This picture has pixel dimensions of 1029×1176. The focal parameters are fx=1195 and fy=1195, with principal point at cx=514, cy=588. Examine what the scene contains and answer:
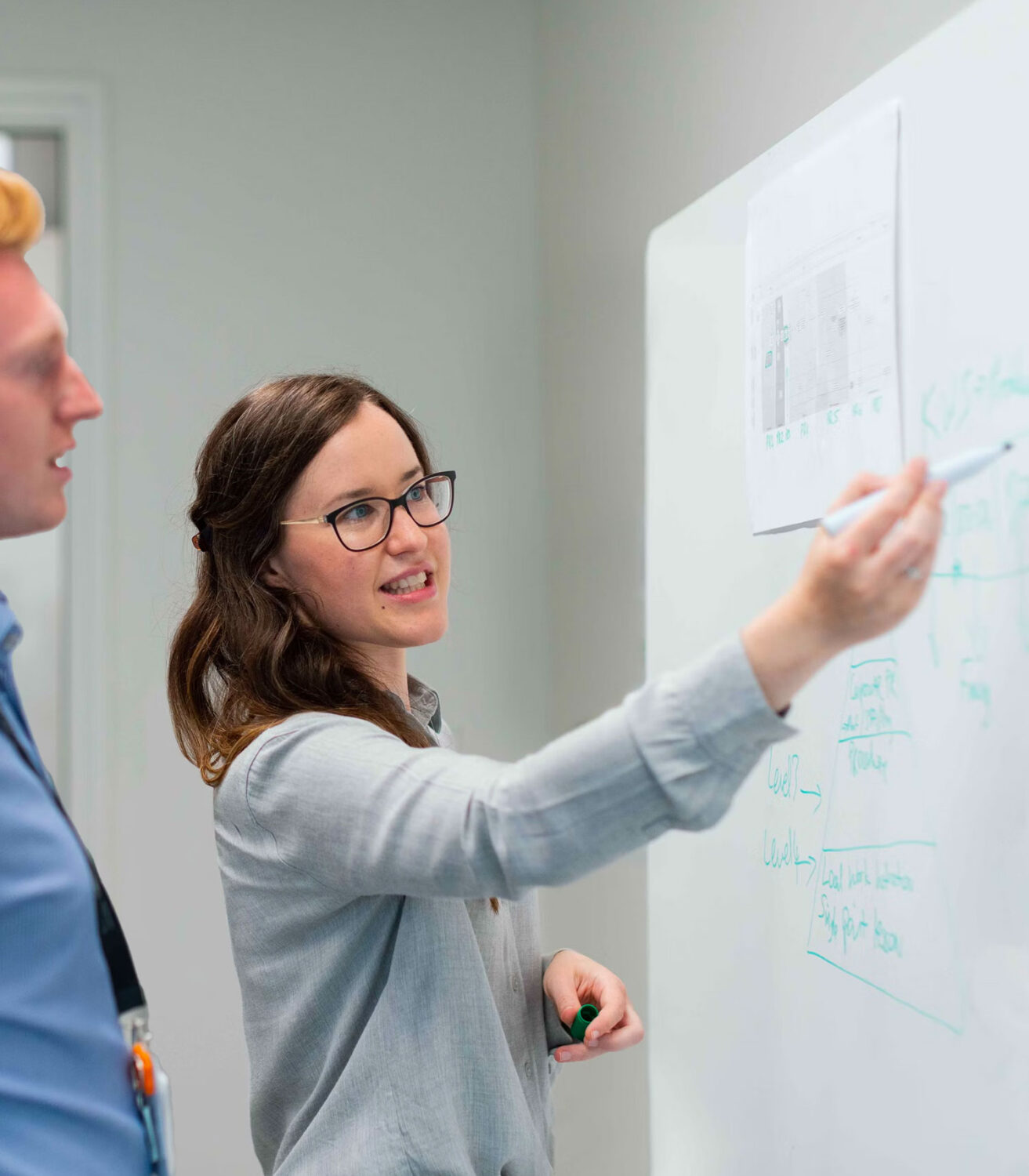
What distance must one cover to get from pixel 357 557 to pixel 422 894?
0.35 m

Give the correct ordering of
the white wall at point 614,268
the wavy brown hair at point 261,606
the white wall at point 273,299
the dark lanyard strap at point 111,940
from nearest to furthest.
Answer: the dark lanyard strap at point 111,940
the wavy brown hair at point 261,606
the white wall at point 614,268
the white wall at point 273,299

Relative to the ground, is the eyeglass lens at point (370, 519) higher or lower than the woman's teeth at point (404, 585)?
higher

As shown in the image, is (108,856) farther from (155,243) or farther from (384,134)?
(384,134)

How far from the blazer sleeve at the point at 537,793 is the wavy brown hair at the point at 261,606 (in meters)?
0.18

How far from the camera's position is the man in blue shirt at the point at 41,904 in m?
0.68

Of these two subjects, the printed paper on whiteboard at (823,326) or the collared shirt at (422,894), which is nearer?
the collared shirt at (422,894)

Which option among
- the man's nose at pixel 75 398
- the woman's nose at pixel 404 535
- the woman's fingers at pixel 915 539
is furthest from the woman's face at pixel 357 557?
the woman's fingers at pixel 915 539

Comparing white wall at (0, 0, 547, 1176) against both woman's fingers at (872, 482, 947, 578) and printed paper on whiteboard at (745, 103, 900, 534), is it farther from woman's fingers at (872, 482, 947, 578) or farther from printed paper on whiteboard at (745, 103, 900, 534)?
woman's fingers at (872, 482, 947, 578)

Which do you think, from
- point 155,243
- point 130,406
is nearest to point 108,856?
point 130,406

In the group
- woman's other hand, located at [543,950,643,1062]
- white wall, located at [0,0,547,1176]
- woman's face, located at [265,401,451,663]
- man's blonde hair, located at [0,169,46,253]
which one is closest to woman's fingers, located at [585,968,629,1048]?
woman's other hand, located at [543,950,643,1062]

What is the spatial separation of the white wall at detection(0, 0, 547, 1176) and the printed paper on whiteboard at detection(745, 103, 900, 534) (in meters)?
1.16

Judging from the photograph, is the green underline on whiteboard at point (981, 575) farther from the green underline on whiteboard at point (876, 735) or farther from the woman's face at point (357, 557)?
the woman's face at point (357, 557)

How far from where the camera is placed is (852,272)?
956 mm

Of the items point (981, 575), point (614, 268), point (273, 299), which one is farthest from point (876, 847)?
point (273, 299)
